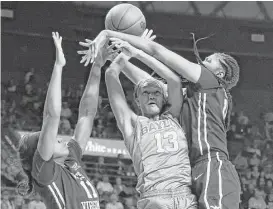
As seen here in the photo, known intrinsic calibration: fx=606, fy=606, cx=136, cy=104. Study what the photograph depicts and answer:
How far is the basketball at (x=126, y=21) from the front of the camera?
14.5 feet

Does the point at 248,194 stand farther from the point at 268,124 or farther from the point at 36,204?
the point at 36,204

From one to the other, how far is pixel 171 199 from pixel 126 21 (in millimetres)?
1366

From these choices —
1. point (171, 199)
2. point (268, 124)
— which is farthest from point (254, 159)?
point (171, 199)

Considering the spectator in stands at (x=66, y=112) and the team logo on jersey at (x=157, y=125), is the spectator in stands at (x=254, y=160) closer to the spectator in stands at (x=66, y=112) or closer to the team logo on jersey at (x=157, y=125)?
the spectator in stands at (x=66, y=112)

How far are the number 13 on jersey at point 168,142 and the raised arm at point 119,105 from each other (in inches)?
10.9

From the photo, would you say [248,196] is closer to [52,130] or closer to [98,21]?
[98,21]

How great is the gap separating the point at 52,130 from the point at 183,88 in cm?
100

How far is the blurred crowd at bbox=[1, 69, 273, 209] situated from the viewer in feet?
40.9

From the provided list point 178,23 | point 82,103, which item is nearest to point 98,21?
point 178,23

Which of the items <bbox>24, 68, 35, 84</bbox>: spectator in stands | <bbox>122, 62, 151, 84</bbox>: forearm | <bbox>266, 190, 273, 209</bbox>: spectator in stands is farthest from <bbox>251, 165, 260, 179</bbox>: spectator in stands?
<bbox>122, 62, 151, 84</bbox>: forearm

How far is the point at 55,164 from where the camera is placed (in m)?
3.96

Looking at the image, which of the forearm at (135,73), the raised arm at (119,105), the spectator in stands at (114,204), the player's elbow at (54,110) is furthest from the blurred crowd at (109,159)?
the player's elbow at (54,110)

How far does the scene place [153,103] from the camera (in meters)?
4.18

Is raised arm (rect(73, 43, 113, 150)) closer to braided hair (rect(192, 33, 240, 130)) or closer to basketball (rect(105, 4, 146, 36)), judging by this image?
basketball (rect(105, 4, 146, 36))
